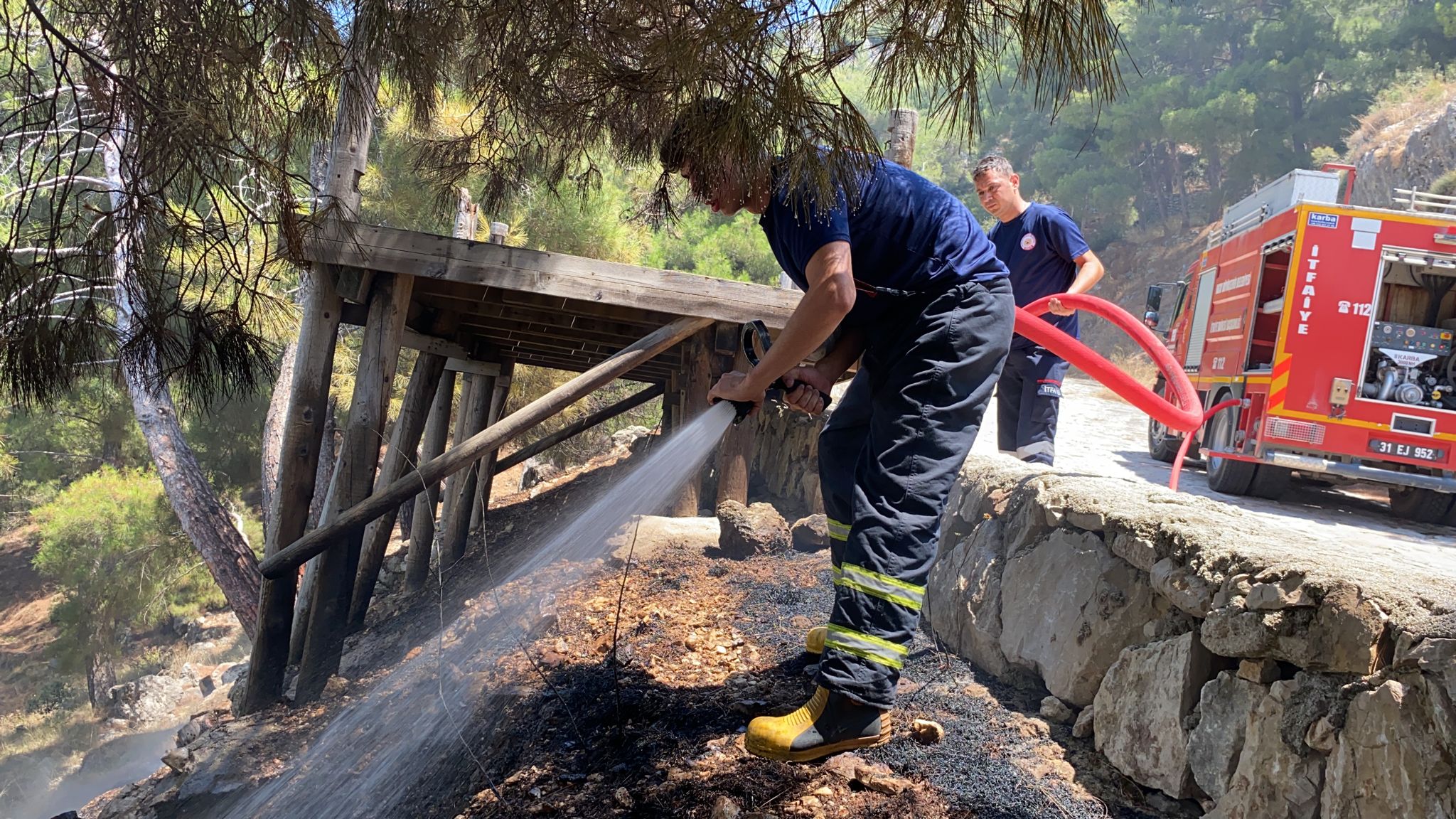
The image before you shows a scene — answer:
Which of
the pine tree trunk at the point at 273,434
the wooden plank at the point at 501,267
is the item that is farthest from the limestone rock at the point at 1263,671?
the pine tree trunk at the point at 273,434

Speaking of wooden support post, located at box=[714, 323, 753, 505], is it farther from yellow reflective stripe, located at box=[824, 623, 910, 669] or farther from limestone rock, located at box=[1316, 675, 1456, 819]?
limestone rock, located at box=[1316, 675, 1456, 819]

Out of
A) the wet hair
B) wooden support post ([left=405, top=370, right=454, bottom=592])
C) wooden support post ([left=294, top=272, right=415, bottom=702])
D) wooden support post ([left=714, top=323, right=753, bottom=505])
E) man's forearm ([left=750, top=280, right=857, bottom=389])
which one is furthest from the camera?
→ wooden support post ([left=405, top=370, right=454, bottom=592])

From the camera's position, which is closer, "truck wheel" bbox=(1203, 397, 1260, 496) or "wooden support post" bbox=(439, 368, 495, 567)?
"truck wheel" bbox=(1203, 397, 1260, 496)

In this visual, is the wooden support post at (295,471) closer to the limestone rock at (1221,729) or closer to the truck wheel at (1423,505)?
the limestone rock at (1221,729)

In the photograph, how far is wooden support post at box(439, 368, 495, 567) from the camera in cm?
894

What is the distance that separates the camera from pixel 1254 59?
99.1 feet

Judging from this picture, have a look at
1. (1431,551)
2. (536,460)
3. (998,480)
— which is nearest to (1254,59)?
(536,460)

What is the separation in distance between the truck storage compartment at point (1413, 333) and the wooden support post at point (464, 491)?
7673 millimetres

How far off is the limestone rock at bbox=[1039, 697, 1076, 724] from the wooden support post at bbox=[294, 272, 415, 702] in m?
3.36

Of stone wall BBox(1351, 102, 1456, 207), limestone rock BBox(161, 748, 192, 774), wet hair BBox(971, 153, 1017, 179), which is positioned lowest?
limestone rock BBox(161, 748, 192, 774)

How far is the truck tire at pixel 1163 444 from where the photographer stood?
1005cm

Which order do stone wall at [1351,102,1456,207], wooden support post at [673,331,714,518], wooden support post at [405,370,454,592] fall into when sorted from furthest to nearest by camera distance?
stone wall at [1351,102,1456,207], wooden support post at [405,370,454,592], wooden support post at [673,331,714,518]

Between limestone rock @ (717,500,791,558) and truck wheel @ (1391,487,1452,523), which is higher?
truck wheel @ (1391,487,1452,523)

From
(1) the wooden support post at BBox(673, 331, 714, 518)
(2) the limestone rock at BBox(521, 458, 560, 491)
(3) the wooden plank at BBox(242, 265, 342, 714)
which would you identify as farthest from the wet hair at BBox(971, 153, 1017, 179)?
(2) the limestone rock at BBox(521, 458, 560, 491)
